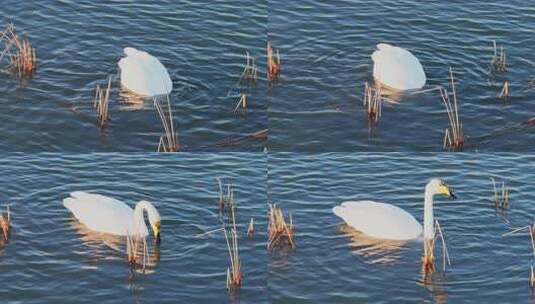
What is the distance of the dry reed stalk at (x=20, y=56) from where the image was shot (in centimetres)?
2138

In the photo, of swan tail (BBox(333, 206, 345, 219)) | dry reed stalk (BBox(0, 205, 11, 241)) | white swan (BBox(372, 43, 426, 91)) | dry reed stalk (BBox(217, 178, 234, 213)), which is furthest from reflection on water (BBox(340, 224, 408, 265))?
dry reed stalk (BBox(0, 205, 11, 241))

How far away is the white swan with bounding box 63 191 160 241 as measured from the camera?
750 inches

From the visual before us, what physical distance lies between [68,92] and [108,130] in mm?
1189

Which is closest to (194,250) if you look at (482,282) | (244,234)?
(244,234)

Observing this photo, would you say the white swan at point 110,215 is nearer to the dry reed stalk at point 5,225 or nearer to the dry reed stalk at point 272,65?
the dry reed stalk at point 5,225

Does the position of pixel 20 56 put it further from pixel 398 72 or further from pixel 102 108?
pixel 398 72

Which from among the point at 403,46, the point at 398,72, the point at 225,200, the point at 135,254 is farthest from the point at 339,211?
the point at 403,46

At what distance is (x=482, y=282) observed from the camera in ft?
58.4

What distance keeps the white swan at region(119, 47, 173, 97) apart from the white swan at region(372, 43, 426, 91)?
277 centimetres

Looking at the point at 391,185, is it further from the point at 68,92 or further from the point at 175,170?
the point at 68,92

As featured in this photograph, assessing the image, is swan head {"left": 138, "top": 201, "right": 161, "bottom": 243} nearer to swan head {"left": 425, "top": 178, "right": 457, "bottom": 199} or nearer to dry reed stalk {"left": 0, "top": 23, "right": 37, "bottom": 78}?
swan head {"left": 425, "top": 178, "right": 457, "bottom": 199}

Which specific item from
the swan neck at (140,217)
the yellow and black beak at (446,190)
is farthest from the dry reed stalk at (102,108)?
the yellow and black beak at (446,190)

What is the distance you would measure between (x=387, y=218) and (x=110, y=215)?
331 centimetres

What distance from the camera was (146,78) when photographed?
2078cm
